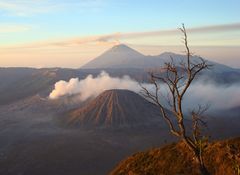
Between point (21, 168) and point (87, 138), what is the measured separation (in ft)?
148

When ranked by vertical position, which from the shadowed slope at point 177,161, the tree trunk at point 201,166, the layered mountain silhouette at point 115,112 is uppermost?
the tree trunk at point 201,166

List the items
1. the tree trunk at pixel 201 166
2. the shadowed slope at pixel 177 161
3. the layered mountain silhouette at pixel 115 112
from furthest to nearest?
the layered mountain silhouette at pixel 115 112, the shadowed slope at pixel 177 161, the tree trunk at pixel 201 166

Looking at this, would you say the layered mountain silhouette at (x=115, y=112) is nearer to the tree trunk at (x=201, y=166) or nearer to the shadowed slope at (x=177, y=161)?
the shadowed slope at (x=177, y=161)

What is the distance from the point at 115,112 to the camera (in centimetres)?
18275

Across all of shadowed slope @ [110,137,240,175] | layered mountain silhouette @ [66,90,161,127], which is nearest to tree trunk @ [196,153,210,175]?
shadowed slope @ [110,137,240,175]

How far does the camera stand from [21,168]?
369ft

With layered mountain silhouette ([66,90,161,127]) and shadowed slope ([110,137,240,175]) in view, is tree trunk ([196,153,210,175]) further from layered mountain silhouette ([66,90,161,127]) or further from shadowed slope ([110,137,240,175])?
layered mountain silhouette ([66,90,161,127])

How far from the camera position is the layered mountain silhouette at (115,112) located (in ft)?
586

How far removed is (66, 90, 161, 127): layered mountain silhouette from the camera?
586 ft

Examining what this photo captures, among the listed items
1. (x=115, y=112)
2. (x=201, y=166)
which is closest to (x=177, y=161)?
(x=201, y=166)

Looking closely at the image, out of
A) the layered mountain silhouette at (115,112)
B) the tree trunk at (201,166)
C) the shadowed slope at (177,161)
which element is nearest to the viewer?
the tree trunk at (201,166)

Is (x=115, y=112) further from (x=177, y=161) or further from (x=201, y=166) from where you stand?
(x=201, y=166)

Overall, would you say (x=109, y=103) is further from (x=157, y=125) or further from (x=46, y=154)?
(x=46, y=154)

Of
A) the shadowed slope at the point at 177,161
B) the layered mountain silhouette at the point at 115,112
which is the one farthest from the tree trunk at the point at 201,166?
the layered mountain silhouette at the point at 115,112
